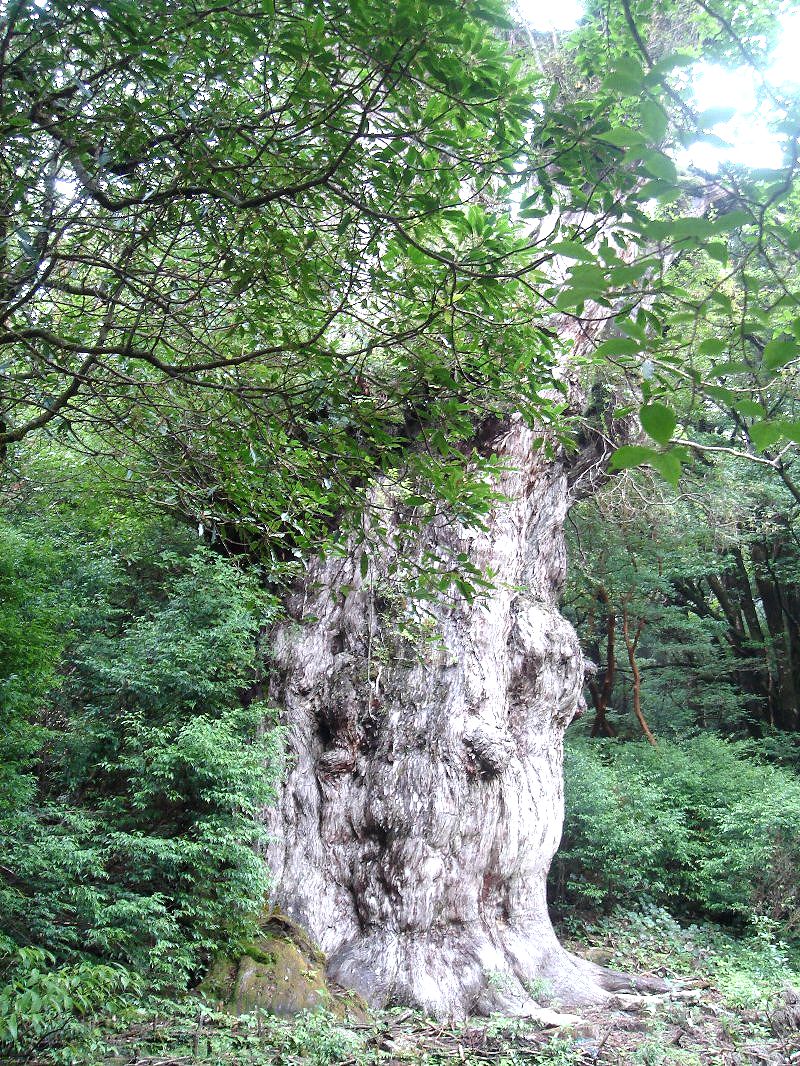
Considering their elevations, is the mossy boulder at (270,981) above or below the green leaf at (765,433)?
below

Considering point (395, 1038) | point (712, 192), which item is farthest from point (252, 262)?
point (712, 192)

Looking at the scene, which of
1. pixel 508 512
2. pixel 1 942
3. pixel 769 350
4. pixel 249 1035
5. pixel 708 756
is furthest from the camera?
pixel 708 756

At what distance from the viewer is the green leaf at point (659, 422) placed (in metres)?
1.16

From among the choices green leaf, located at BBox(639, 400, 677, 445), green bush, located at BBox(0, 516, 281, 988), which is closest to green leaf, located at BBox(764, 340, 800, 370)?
green leaf, located at BBox(639, 400, 677, 445)

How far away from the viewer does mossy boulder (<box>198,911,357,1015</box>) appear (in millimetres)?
4629

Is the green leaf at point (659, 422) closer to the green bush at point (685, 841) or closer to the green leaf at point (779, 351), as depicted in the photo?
the green leaf at point (779, 351)

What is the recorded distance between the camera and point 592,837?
8734 mm

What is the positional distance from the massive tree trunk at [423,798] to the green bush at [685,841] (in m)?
2.22

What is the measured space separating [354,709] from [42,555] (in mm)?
2663

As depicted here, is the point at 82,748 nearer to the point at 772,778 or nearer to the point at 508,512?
the point at 508,512

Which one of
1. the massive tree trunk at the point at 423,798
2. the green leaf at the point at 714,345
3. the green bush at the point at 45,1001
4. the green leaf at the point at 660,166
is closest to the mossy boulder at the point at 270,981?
the massive tree trunk at the point at 423,798

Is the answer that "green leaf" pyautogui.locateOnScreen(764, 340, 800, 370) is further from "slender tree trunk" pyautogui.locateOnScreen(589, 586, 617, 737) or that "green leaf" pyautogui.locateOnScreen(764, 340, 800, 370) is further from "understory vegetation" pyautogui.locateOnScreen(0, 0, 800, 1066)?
"slender tree trunk" pyautogui.locateOnScreen(589, 586, 617, 737)

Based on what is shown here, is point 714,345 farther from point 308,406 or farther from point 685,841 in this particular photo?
point 685,841

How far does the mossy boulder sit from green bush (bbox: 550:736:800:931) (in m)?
4.51
